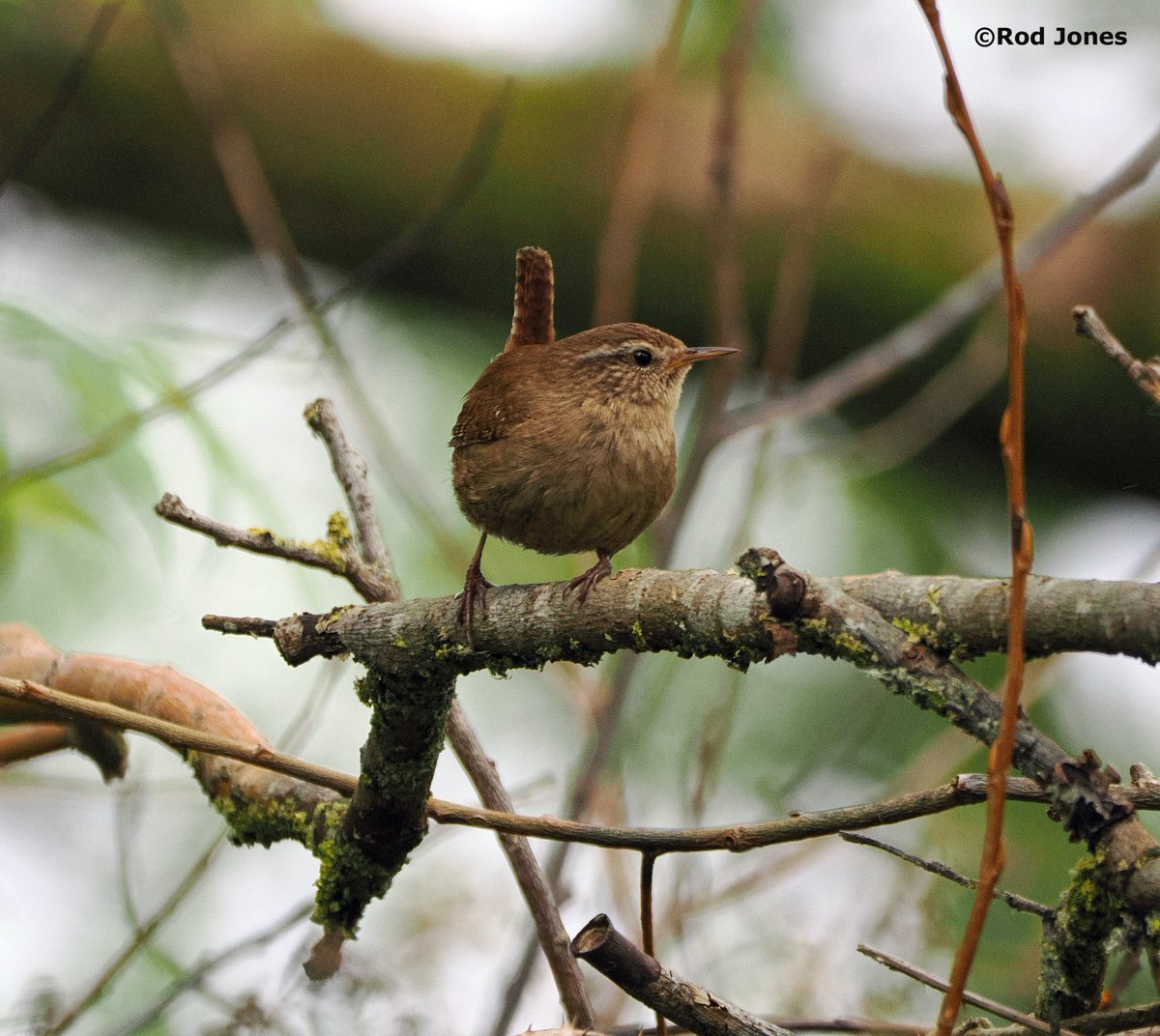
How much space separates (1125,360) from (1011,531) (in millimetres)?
401

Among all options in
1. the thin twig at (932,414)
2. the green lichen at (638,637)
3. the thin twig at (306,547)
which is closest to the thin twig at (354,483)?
the thin twig at (306,547)

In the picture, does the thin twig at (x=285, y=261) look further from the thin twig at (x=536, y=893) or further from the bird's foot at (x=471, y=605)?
the bird's foot at (x=471, y=605)

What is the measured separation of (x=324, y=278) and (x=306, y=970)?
3282 mm

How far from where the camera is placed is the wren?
99.1 inches

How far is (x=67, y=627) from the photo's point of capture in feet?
15.1

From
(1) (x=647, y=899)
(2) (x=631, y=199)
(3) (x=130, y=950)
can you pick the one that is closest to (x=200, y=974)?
(3) (x=130, y=950)

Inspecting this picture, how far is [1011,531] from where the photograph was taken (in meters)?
1.08

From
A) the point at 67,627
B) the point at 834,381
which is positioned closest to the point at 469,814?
the point at 834,381

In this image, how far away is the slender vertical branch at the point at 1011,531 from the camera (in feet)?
3.46

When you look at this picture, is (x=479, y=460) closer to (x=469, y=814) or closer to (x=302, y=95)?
(x=469, y=814)

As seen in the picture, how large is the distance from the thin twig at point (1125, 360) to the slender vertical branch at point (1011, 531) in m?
0.34

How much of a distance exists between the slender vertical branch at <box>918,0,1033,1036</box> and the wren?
129 cm

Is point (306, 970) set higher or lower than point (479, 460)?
lower

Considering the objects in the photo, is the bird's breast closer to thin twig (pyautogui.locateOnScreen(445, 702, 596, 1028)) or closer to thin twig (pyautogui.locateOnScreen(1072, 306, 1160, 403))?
thin twig (pyautogui.locateOnScreen(445, 702, 596, 1028))
